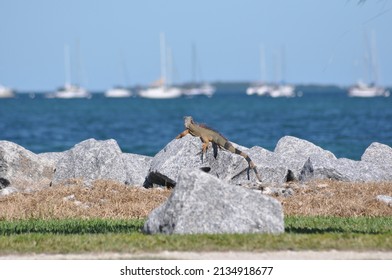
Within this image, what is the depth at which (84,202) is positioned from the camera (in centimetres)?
1967

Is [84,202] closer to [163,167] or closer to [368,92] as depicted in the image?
[163,167]

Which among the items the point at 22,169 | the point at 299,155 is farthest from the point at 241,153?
the point at 22,169

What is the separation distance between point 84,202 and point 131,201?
924 mm

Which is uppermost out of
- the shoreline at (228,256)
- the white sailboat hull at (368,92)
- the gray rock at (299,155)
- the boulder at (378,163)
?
the shoreline at (228,256)

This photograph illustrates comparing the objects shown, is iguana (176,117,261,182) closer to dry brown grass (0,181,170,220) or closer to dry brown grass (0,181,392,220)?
dry brown grass (0,181,392,220)

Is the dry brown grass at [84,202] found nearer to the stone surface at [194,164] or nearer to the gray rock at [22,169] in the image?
the stone surface at [194,164]

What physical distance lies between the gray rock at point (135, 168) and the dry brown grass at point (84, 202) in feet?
5.49

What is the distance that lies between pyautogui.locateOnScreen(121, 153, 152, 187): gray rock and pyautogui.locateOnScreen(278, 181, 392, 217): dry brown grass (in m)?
3.95

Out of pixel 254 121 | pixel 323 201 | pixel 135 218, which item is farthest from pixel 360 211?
pixel 254 121

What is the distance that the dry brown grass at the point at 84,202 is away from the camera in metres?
18.5

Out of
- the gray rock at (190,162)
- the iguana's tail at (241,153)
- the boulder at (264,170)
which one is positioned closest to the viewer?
the gray rock at (190,162)

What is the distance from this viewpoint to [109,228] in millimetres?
15828

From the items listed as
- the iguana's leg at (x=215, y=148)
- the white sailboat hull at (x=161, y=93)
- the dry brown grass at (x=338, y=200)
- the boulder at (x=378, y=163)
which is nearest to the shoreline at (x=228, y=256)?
the dry brown grass at (x=338, y=200)

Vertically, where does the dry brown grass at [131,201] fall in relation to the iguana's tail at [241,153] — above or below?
below
